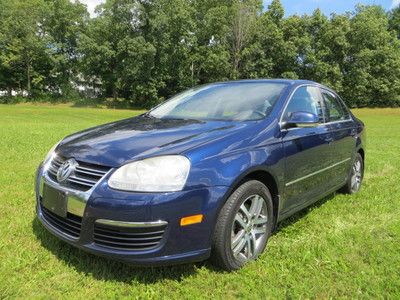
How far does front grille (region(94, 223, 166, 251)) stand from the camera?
287 centimetres

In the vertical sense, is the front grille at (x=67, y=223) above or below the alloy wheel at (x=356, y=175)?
above

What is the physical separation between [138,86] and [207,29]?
12073mm

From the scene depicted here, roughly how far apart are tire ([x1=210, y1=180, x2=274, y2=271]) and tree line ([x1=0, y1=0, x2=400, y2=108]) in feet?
143

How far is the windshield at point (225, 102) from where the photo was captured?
4.01 metres

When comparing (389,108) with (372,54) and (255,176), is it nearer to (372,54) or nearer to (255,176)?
(372,54)

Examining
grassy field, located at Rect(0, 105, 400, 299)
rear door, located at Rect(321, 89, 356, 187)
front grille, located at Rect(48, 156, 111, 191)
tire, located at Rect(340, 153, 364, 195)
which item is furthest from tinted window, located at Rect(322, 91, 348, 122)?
front grille, located at Rect(48, 156, 111, 191)

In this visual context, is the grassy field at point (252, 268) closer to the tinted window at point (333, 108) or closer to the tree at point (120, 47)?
the tinted window at point (333, 108)

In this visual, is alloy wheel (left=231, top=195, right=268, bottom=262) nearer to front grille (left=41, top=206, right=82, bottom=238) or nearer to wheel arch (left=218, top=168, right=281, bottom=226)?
wheel arch (left=218, top=168, right=281, bottom=226)

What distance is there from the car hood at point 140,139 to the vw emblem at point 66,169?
0.17 feet

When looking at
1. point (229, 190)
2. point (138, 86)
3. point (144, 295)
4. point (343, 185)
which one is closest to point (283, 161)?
point (229, 190)

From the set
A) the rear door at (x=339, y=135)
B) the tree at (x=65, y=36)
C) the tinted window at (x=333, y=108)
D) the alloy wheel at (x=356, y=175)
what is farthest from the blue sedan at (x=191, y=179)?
the tree at (x=65, y=36)

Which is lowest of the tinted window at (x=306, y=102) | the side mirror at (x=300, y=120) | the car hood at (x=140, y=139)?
the car hood at (x=140, y=139)

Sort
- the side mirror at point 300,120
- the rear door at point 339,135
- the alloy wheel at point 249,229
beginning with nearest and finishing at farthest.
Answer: the alloy wheel at point 249,229
the side mirror at point 300,120
the rear door at point 339,135

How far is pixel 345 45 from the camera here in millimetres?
52250
